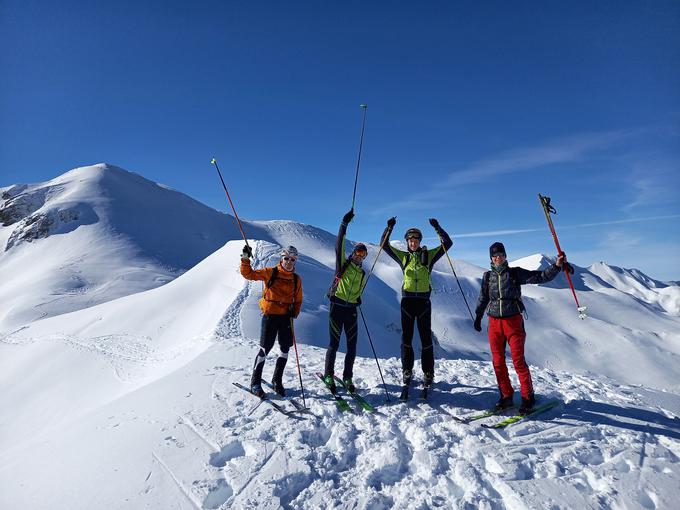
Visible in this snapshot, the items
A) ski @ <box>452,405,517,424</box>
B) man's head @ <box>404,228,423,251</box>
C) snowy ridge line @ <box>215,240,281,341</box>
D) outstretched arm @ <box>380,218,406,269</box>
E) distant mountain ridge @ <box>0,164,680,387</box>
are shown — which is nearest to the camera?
ski @ <box>452,405,517,424</box>

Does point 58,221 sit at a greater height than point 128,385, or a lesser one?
greater

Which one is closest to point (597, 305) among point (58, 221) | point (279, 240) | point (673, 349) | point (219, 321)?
point (673, 349)

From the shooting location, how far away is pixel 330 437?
5.48 metres

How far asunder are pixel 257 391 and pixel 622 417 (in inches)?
248

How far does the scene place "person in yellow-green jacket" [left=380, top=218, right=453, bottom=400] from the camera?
22.1ft

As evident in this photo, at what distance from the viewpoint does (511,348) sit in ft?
20.1

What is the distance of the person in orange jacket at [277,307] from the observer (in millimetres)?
6746

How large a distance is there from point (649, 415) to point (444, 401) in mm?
3425

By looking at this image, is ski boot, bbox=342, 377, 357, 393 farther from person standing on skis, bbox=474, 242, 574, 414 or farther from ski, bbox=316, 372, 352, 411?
person standing on skis, bbox=474, 242, 574, 414

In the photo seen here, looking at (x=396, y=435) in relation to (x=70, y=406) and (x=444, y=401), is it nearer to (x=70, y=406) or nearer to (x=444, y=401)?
(x=444, y=401)

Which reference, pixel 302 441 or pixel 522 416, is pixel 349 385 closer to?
pixel 302 441

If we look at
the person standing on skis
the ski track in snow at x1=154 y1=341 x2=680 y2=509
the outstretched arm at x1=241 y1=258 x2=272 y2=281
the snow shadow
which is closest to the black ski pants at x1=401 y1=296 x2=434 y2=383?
the ski track in snow at x1=154 y1=341 x2=680 y2=509

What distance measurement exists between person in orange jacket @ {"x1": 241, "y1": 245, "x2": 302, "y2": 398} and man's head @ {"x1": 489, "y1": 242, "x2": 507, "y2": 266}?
140 inches

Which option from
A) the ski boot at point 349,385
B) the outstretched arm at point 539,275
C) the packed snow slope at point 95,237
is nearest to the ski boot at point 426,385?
the ski boot at point 349,385
